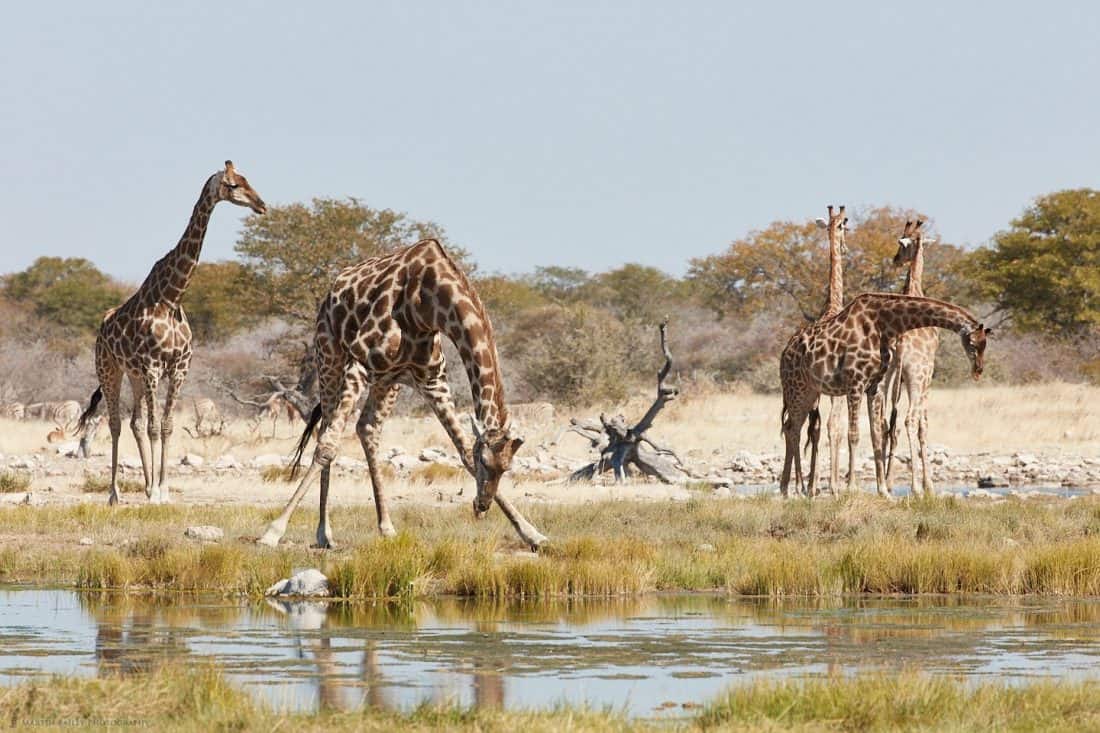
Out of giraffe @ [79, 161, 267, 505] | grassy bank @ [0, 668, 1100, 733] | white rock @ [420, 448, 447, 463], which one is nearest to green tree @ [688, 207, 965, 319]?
white rock @ [420, 448, 447, 463]

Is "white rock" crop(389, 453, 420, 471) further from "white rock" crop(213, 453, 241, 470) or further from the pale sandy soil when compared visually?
"white rock" crop(213, 453, 241, 470)

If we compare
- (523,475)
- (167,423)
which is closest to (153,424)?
(167,423)

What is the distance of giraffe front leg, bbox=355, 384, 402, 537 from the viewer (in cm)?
1556

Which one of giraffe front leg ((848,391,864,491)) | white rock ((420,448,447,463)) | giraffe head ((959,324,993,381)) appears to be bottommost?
white rock ((420,448,447,463))

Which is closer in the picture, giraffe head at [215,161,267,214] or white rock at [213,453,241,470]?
giraffe head at [215,161,267,214]

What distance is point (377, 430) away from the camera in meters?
15.9

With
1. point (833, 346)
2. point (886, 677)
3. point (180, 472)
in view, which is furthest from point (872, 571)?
point (180, 472)

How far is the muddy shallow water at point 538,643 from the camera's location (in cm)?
884

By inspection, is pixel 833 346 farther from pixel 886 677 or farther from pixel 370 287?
pixel 886 677

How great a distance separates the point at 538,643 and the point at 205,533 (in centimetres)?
633

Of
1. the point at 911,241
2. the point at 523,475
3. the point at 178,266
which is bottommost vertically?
the point at 523,475

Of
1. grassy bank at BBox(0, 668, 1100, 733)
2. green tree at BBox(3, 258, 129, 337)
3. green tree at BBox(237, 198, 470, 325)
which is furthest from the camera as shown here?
green tree at BBox(3, 258, 129, 337)

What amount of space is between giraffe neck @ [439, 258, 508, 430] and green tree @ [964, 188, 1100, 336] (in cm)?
4284

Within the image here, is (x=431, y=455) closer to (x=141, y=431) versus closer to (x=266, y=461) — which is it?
(x=266, y=461)
